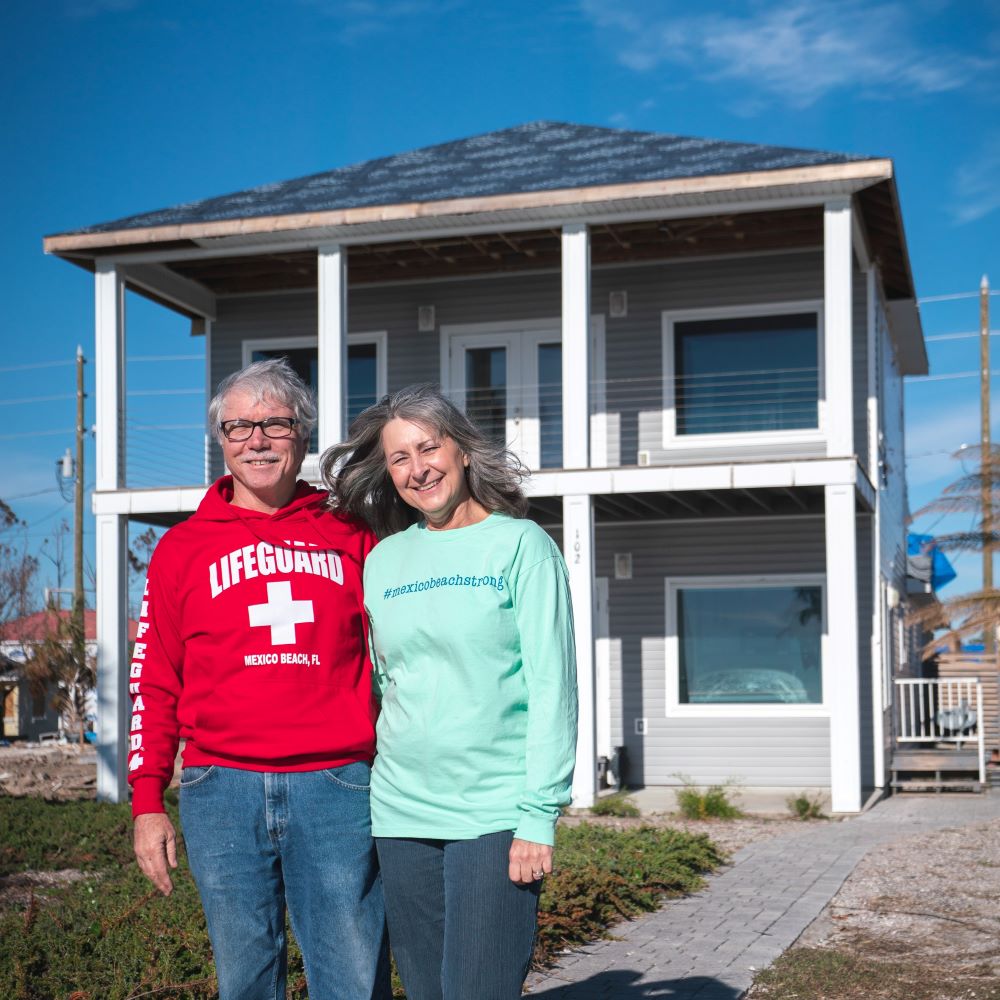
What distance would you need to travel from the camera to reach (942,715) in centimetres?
1680

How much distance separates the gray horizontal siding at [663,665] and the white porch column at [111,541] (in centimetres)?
535

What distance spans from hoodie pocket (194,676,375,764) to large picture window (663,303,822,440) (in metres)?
12.3

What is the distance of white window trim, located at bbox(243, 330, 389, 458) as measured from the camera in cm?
1623

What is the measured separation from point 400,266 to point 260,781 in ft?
44.2

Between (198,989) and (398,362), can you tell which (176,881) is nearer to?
(198,989)

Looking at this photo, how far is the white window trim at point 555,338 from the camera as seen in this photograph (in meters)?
15.5

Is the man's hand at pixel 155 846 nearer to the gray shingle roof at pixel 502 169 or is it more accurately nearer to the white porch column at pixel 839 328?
the white porch column at pixel 839 328

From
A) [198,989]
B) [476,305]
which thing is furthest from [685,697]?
[198,989]

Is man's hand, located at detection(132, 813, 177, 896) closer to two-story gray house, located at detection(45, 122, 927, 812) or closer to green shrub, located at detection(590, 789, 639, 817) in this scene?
two-story gray house, located at detection(45, 122, 927, 812)

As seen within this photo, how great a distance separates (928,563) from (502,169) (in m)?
12.1

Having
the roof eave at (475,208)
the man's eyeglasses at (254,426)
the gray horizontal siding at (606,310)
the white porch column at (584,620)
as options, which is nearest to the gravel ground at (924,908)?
the white porch column at (584,620)


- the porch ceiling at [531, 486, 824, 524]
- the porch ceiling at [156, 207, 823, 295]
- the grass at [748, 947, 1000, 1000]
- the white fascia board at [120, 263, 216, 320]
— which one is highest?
the porch ceiling at [156, 207, 823, 295]

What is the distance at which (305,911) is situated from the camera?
9.95 ft

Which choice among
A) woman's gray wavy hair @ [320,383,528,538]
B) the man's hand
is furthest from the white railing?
the man's hand
